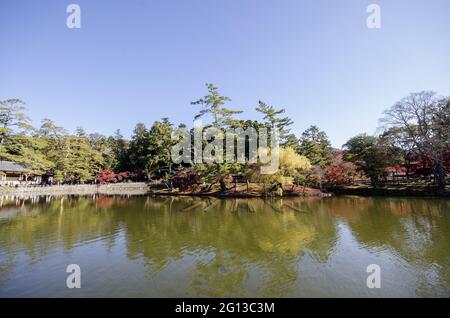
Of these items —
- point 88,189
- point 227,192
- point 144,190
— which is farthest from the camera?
point 144,190

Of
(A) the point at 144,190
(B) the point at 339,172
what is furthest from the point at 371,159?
(A) the point at 144,190

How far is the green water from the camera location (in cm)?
569

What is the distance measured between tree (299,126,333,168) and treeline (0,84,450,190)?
0.41 feet

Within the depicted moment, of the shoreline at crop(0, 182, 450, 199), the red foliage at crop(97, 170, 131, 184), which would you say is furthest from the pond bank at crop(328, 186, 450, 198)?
the red foliage at crop(97, 170, 131, 184)

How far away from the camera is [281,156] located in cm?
2188

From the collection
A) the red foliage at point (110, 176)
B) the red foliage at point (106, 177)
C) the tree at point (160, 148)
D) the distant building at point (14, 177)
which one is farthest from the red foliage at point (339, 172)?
the distant building at point (14, 177)

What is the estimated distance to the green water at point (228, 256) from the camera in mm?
5688

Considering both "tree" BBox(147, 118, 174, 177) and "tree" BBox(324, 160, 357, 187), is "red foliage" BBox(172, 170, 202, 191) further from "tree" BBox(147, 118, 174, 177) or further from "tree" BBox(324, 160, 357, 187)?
"tree" BBox(324, 160, 357, 187)

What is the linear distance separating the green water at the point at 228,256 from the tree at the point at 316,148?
18.1 meters

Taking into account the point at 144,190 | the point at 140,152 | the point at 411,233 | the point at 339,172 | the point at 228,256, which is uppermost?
the point at 140,152

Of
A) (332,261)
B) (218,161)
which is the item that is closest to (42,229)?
(332,261)

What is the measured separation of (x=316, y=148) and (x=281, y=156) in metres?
13.8

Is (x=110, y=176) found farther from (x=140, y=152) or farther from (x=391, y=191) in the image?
(x=391, y=191)
